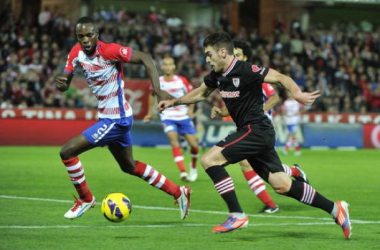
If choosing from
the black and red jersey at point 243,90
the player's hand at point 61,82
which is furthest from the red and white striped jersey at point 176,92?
the black and red jersey at point 243,90

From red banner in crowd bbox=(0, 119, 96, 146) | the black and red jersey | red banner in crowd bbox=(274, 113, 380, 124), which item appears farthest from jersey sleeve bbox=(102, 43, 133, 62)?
red banner in crowd bbox=(274, 113, 380, 124)

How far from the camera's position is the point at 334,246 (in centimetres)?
778

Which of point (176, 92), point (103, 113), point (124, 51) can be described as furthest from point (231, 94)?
point (176, 92)

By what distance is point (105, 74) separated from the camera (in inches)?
370

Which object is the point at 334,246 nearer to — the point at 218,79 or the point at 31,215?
the point at 218,79

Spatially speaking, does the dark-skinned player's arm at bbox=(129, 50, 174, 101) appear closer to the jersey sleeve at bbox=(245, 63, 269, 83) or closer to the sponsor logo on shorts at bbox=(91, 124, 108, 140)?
the sponsor logo on shorts at bbox=(91, 124, 108, 140)

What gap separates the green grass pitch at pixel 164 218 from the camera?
7.98m

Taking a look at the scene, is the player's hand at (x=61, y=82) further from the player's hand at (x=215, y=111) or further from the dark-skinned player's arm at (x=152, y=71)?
the player's hand at (x=215, y=111)

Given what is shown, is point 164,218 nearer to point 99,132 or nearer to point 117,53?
point 99,132

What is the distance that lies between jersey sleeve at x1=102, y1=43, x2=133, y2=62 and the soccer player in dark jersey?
48.5 inches

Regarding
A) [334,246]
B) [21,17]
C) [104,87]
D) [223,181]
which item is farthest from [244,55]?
[21,17]

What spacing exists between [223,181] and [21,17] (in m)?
23.9

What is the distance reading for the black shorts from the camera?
820 cm

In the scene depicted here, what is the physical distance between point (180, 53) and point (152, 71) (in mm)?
22184
